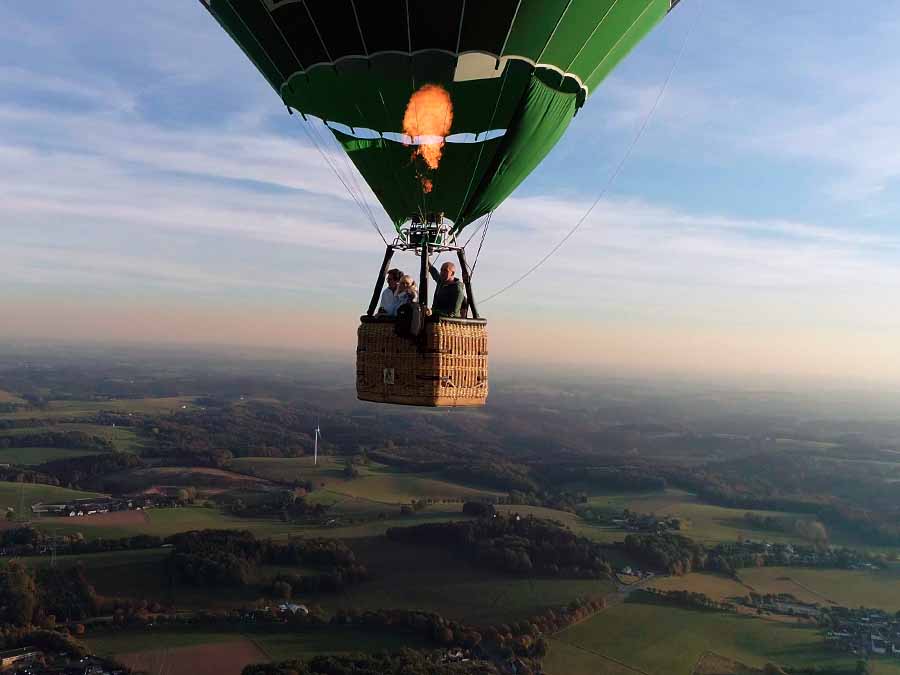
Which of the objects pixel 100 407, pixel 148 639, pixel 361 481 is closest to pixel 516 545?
pixel 148 639

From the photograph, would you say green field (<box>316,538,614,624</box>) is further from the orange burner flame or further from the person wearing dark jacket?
the person wearing dark jacket

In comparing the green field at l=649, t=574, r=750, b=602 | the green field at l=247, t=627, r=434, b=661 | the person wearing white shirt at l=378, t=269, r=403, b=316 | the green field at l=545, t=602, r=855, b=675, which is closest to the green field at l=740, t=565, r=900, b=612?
the green field at l=649, t=574, r=750, b=602

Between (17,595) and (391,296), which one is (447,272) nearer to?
(391,296)

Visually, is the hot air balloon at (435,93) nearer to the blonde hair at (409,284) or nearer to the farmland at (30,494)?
the blonde hair at (409,284)

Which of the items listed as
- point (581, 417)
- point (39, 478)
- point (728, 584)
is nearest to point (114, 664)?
point (728, 584)

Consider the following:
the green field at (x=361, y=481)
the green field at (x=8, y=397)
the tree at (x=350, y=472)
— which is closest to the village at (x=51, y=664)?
the green field at (x=361, y=481)
